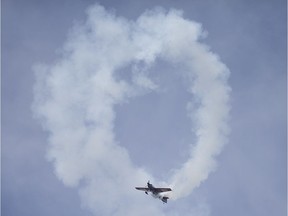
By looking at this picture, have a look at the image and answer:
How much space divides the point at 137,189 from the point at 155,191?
9320 millimetres

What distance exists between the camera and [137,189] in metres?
140

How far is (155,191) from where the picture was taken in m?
134
